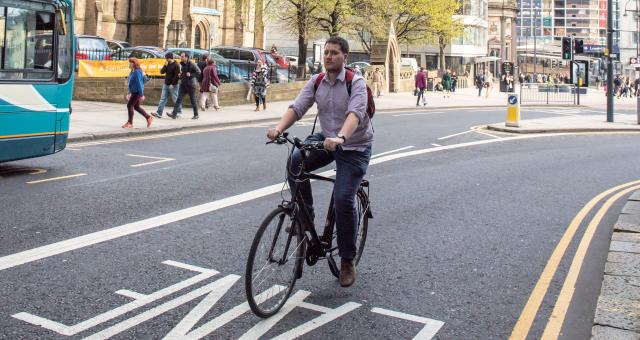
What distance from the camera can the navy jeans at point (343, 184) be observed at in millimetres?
4863

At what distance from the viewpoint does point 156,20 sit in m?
→ 52.9

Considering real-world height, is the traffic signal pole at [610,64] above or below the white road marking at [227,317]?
above

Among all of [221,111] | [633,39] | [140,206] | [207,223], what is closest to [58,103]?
[140,206]

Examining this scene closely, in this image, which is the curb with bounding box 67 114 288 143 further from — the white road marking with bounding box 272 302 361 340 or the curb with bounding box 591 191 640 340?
the curb with bounding box 591 191 640 340

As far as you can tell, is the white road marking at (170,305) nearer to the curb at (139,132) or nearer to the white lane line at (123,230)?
the white lane line at (123,230)

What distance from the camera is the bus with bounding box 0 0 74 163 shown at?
9781 mm

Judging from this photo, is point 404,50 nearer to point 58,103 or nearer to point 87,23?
point 87,23

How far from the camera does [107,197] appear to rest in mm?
8445

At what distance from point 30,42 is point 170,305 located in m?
7.23

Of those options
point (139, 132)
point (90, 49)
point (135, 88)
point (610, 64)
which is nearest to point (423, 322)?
point (139, 132)

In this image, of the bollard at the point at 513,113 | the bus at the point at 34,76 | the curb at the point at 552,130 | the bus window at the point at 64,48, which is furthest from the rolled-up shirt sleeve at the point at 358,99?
the bollard at the point at 513,113

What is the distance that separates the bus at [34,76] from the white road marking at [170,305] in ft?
19.7

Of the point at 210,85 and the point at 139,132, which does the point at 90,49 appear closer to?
the point at 210,85

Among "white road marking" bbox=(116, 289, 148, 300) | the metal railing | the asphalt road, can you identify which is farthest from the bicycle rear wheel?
the metal railing
